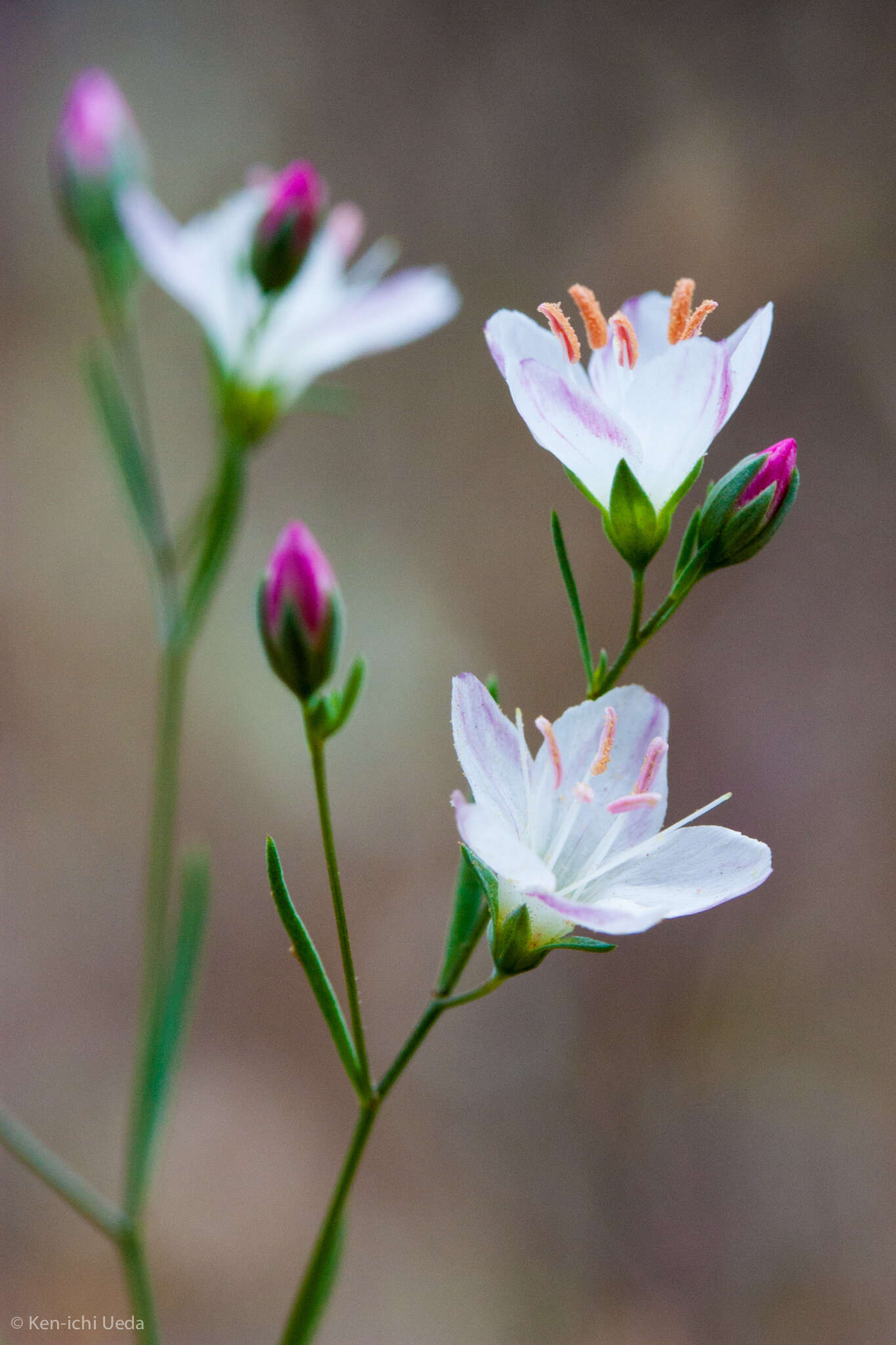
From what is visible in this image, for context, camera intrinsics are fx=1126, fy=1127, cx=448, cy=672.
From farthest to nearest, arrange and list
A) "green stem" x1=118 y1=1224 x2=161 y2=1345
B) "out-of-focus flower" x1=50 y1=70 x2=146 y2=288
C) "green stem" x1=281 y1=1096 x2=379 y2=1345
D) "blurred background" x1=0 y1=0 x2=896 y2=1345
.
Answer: "blurred background" x1=0 y1=0 x2=896 y2=1345
"out-of-focus flower" x1=50 y1=70 x2=146 y2=288
"green stem" x1=118 y1=1224 x2=161 y2=1345
"green stem" x1=281 y1=1096 x2=379 y2=1345

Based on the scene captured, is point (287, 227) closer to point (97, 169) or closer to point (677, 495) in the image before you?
point (97, 169)

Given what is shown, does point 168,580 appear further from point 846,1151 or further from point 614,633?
point 846,1151

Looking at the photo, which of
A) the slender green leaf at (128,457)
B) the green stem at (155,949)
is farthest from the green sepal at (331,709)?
the slender green leaf at (128,457)

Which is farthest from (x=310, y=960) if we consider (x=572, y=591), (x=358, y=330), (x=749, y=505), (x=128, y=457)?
(x=358, y=330)

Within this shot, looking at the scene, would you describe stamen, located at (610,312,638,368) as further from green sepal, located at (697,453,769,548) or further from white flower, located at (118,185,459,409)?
white flower, located at (118,185,459,409)

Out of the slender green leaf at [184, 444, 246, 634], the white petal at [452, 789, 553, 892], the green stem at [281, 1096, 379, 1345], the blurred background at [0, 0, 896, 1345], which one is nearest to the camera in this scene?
the white petal at [452, 789, 553, 892]

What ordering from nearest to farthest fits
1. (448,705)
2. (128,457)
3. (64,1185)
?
(64,1185), (128,457), (448,705)

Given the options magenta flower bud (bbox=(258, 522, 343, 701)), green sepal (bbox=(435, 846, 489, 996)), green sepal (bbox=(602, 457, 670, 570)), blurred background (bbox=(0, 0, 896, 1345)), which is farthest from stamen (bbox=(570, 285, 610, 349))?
blurred background (bbox=(0, 0, 896, 1345))
